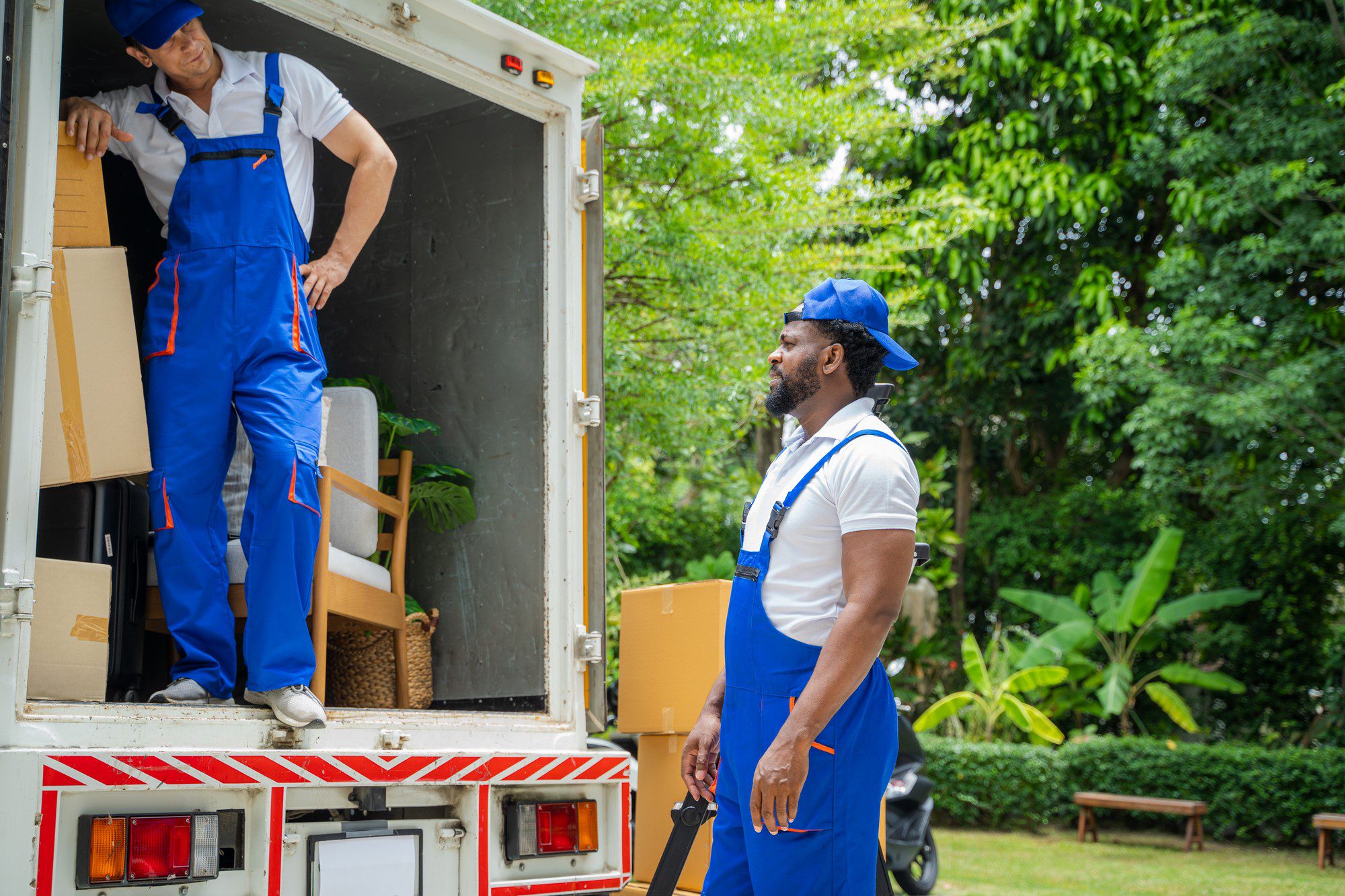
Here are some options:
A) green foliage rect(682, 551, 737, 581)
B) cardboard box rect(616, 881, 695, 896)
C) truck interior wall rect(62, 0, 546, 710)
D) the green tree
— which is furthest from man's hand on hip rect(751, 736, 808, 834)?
green foliage rect(682, 551, 737, 581)

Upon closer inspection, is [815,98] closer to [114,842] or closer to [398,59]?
[398,59]

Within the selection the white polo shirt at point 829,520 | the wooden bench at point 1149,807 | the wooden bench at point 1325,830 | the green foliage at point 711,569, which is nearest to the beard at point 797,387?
the white polo shirt at point 829,520

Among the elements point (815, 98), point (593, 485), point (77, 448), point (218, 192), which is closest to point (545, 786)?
point (593, 485)

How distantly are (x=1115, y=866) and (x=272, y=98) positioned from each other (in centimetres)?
807

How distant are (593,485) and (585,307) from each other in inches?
19.3

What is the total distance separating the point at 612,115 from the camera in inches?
280

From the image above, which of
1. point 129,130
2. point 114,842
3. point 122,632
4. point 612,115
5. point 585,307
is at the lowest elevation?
point 114,842

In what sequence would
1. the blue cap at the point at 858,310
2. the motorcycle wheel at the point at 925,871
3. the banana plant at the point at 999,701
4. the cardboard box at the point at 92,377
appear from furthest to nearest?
the banana plant at the point at 999,701 < the motorcycle wheel at the point at 925,871 < the cardboard box at the point at 92,377 < the blue cap at the point at 858,310

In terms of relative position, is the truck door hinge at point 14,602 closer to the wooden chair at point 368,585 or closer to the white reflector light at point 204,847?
the white reflector light at point 204,847

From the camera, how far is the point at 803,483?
226 centimetres

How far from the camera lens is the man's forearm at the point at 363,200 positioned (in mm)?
3336

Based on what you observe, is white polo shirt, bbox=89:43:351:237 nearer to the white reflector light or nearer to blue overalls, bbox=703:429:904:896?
the white reflector light

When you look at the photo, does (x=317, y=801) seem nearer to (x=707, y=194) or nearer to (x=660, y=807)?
(x=660, y=807)

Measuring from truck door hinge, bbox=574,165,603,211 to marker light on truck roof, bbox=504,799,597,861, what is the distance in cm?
158
